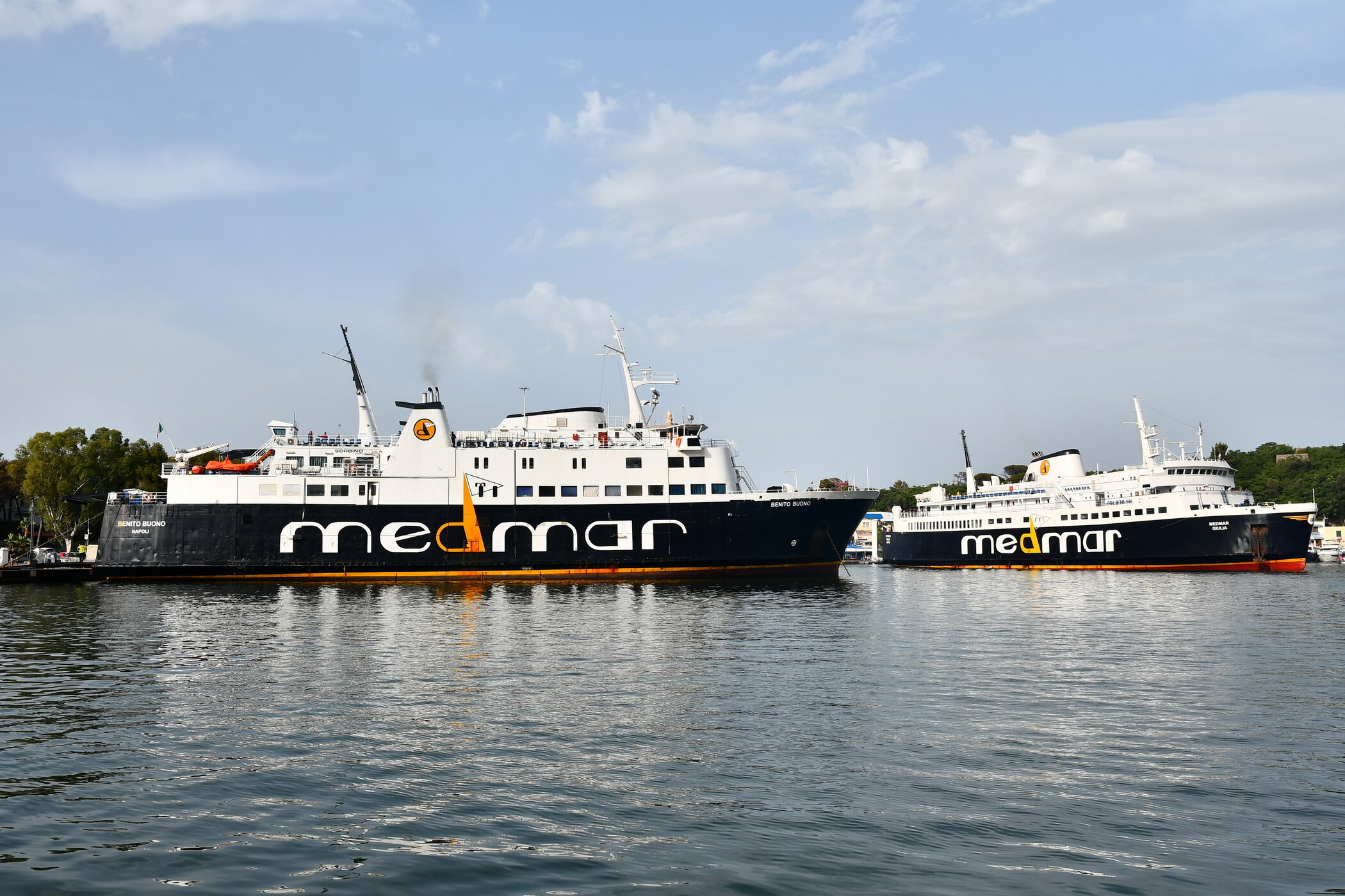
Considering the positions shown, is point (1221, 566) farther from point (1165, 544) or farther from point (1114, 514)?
point (1114, 514)

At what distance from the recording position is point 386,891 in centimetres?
727

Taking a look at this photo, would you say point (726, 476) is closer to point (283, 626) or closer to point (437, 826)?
point (283, 626)

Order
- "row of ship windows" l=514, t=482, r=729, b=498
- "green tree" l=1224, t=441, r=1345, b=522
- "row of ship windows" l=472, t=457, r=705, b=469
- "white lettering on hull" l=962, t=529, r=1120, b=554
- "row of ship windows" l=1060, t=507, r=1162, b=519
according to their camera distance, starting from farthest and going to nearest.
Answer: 1. "green tree" l=1224, t=441, r=1345, b=522
2. "white lettering on hull" l=962, t=529, r=1120, b=554
3. "row of ship windows" l=1060, t=507, r=1162, b=519
4. "row of ship windows" l=472, t=457, r=705, b=469
5. "row of ship windows" l=514, t=482, r=729, b=498

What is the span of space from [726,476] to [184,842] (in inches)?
1642

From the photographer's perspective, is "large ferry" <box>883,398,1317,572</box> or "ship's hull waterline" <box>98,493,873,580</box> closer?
"ship's hull waterline" <box>98,493,873,580</box>

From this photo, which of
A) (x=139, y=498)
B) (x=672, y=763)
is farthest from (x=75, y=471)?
(x=672, y=763)

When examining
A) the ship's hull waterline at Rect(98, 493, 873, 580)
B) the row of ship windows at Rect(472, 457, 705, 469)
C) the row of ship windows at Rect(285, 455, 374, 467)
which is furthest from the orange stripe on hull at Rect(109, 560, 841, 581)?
the row of ship windows at Rect(285, 455, 374, 467)

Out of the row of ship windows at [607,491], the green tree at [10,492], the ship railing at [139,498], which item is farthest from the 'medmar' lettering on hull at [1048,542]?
the green tree at [10,492]

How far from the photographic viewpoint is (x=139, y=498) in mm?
48750

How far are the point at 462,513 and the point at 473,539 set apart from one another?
1530mm

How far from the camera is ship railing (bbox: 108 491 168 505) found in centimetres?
4769

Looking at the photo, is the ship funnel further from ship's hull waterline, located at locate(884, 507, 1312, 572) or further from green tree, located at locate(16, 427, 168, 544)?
ship's hull waterline, located at locate(884, 507, 1312, 572)

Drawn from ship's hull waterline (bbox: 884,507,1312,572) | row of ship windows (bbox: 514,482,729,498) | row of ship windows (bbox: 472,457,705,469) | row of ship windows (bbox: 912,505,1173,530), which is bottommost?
ship's hull waterline (bbox: 884,507,1312,572)

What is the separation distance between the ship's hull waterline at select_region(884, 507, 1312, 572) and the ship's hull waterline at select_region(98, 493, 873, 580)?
24.5 m
